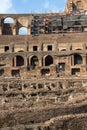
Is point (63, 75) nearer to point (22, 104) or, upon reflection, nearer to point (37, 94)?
point (37, 94)

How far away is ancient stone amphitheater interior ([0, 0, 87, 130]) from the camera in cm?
2222

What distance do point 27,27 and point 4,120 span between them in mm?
41631

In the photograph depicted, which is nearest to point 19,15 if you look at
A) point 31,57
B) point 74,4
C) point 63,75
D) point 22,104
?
point 74,4

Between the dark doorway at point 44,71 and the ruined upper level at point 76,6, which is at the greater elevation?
the ruined upper level at point 76,6

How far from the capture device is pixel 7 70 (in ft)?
162

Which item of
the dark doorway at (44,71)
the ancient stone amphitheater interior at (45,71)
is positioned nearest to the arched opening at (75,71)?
the ancient stone amphitheater interior at (45,71)

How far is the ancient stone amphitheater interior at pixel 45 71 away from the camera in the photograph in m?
22.2

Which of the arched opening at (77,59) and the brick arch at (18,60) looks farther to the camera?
the brick arch at (18,60)

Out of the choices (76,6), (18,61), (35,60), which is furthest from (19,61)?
(76,6)

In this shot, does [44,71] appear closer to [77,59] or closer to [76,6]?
[77,59]

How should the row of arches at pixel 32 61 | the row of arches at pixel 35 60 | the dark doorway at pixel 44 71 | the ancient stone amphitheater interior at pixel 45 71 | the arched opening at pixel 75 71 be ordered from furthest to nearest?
the row of arches at pixel 32 61 < the row of arches at pixel 35 60 < the dark doorway at pixel 44 71 < the arched opening at pixel 75 71 < the ancient stone amphitheater interior at pixel 45 71

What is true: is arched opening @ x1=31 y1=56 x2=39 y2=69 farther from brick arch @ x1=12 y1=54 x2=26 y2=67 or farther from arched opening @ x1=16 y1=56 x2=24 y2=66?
arched opening @ x1=16 y1=56 x2=24 y2=66

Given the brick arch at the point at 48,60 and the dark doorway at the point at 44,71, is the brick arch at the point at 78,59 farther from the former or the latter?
the dark doorway at the point at 44,71

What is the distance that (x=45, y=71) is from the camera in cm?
4906
